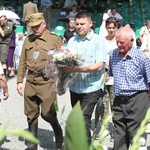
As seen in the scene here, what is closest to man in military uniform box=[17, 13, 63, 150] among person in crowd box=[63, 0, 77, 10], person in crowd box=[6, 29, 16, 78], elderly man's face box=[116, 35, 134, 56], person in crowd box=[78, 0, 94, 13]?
elderly man's face box=[116, 35, 134, 56]

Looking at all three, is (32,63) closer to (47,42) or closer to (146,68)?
(47,42)

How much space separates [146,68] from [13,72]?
817 centimetres

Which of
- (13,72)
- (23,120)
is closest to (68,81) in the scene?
(23,120)

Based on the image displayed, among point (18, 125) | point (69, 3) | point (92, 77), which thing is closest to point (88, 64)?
point (92, 77)

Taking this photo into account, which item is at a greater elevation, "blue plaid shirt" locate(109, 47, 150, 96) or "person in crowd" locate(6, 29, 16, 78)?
"blue plaid shirt" locate(109, 47, 150, 96)

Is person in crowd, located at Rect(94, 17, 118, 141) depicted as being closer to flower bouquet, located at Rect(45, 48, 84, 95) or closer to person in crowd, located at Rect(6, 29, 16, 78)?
flower bouquet, located at Rect(45, 48, 84, 95)

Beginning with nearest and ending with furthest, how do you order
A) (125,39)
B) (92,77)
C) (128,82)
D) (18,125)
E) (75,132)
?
(75,132) → (125,39) → (128,82) → (92,77) → (18,125)

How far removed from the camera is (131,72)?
430 cm

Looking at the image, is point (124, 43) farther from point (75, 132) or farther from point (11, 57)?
point (11, 57)

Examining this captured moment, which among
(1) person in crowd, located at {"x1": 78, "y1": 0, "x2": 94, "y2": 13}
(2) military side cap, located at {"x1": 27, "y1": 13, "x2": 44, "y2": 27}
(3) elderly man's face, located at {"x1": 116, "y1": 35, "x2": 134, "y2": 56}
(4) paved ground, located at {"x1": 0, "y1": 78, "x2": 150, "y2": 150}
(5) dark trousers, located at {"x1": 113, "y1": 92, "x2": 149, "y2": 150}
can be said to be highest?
(2) military side cap, located at {"x1": 27, "y1": 13, "x2": 44, "y2": 27}

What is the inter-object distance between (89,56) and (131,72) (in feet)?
1.76

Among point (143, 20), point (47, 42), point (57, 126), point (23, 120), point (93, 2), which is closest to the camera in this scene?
point (47, 42)

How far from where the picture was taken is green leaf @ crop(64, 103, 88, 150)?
795 millimetres

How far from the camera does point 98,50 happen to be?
4.62 metres
